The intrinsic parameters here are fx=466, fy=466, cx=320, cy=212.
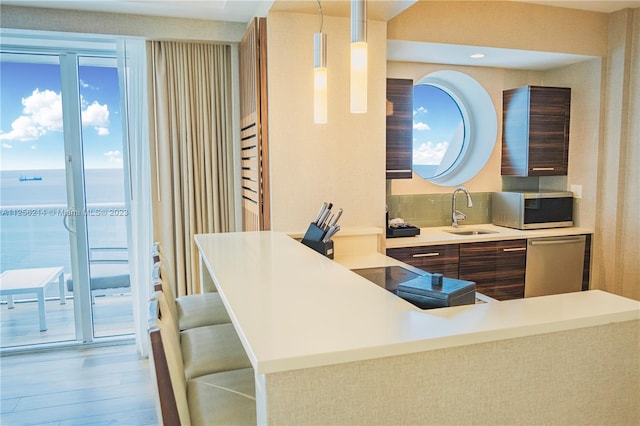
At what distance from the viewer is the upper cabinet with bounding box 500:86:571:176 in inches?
166

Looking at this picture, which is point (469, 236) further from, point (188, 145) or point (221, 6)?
point (221, 6)

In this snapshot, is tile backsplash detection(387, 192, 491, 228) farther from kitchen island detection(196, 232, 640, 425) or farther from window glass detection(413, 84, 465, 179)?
kitchen island detection(196, 232, 640, 425)

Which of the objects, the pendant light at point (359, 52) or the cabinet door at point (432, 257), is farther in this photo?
the cabinet door at point (432, 257)

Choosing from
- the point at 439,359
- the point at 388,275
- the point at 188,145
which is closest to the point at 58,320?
the point at 188,145

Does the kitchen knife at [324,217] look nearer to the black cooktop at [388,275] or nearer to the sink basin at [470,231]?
the black cooktop at [388,275]

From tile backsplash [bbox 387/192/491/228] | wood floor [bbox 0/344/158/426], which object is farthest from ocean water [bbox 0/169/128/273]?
tile backsplash [bbox 387/192/491/228]

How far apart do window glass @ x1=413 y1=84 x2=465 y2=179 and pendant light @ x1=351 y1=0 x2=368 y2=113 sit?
9.33 feet

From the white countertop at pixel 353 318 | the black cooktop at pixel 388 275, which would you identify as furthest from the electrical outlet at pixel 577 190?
the white countertop at pixel 353 318

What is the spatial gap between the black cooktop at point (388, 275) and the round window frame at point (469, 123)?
6.58 ft

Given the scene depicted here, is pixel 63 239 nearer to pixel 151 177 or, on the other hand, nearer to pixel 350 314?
pixel 151 177

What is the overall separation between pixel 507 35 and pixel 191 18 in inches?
97.9

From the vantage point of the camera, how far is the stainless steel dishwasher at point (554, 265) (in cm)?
403

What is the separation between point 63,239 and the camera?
4051 millimetres

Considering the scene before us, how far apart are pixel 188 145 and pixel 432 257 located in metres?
2.17
